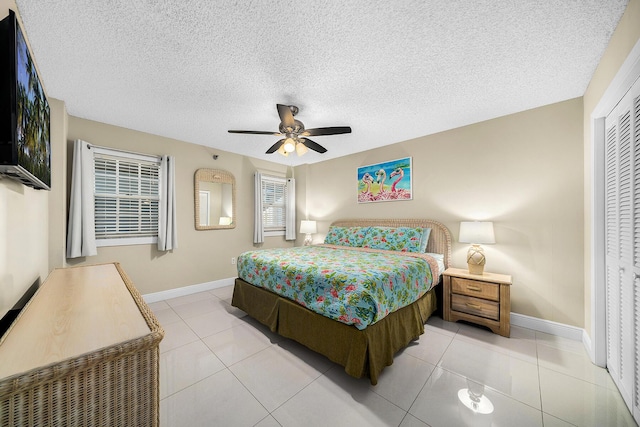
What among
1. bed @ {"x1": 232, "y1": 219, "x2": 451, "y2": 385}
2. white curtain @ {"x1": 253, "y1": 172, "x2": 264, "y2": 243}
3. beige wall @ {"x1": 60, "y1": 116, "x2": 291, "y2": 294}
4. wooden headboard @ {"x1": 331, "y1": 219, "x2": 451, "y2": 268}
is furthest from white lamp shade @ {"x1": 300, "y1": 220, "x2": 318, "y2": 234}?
bed @ {"x1": 232, "y1": 219, "x2": 451, "y2": 385}

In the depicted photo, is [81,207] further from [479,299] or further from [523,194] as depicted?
[523,194]

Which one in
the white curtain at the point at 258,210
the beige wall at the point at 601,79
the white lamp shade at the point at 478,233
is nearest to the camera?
the beige wall at the point at 601,79

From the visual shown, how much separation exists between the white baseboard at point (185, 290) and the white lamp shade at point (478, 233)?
383 centimetres

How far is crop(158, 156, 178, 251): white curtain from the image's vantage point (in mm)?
3439

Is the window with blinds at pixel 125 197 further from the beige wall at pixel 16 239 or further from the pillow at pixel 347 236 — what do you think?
the pillow at pixel 347 236

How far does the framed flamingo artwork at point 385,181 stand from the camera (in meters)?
3.71

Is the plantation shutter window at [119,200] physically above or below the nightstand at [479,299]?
above

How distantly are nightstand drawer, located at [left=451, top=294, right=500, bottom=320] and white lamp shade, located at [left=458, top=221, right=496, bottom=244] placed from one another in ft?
2.12

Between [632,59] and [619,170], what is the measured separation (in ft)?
2.38

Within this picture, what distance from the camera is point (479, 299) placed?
2.58 m

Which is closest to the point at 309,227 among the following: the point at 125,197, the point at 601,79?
the point at 125,197

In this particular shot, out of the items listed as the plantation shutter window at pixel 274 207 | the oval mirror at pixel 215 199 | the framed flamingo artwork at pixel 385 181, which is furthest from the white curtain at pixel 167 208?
the framed flamingo artwork at pixel 385 181

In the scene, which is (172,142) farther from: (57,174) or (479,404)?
(479,404)

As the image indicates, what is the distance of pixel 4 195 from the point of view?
1.18m
